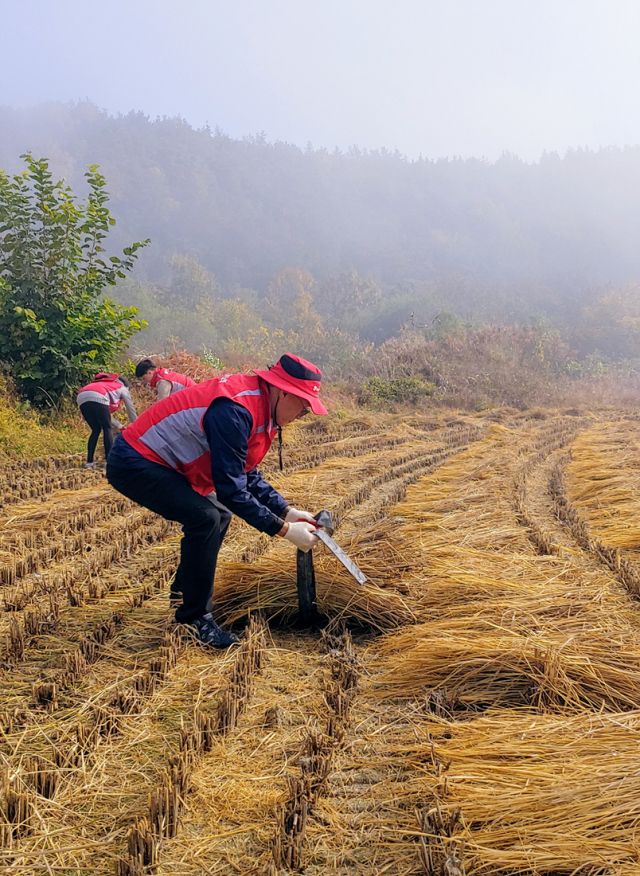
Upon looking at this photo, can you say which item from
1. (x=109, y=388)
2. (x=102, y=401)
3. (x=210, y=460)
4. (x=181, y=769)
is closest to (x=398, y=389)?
(x=109, y=388)

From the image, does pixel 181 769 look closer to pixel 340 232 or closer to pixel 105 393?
pixel 105 393

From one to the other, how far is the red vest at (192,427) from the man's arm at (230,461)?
83 mm

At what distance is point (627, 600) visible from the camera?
3.64 meters

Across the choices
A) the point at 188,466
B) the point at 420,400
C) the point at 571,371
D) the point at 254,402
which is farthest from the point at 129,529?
the point at 571,371

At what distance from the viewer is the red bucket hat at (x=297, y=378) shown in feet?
9.57

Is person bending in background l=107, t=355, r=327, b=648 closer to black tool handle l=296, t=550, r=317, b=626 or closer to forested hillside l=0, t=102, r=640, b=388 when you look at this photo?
black tool handle l=296, t=550, r=317, b=626

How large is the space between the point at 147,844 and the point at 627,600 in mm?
2931

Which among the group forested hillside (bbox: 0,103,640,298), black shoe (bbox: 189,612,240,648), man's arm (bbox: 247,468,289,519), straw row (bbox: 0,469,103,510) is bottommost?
straw row (bbox: 0,469,103,510)

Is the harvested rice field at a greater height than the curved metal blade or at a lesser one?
lesser

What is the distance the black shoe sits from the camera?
3.19m

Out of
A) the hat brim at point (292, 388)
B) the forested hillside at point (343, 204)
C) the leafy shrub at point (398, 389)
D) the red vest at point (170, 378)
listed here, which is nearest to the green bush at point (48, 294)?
the red vest at point (170, 378)

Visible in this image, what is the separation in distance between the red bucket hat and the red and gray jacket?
16.0 ft

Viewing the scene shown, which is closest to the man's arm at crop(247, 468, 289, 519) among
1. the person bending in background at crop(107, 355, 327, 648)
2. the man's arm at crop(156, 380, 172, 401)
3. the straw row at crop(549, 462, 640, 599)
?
the person bending in background at crop(107, 355, 327, 648)

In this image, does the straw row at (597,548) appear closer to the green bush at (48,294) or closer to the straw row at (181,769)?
the straw row at (181,769)
